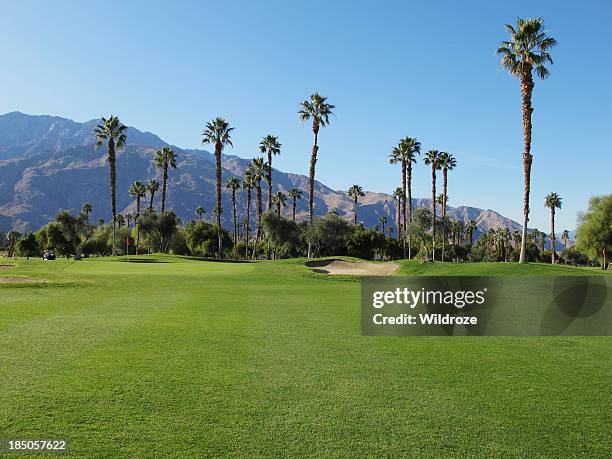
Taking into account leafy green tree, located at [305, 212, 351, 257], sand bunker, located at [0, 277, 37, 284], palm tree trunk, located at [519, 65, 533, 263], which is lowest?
sand bunker, located at [0, 277, 37, 284]

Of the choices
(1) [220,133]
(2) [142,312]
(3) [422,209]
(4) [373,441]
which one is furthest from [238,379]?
(3) [422,209]

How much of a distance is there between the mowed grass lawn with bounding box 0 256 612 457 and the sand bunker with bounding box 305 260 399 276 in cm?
2607

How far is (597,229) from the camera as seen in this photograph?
230ft

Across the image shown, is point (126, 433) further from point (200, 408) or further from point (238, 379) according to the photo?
point (238, 379)

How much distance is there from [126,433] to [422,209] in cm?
9599

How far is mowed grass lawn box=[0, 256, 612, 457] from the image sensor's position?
6.16 meters

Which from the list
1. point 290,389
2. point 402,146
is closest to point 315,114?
point 402,146

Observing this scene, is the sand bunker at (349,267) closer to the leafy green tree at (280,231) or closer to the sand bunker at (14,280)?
the sand bunker at (14,280)

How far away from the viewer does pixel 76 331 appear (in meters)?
12.8

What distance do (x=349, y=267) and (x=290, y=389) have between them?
38.3 meters

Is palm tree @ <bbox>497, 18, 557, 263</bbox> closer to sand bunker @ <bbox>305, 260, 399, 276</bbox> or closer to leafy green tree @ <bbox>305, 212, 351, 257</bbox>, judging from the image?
sand bunker @ <bbox>305, 260, 399, 276</bbox>

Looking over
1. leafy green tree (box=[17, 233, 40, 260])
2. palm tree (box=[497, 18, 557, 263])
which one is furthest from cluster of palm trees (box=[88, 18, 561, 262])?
leafy green tree (box=[17, 233, 40, 260])

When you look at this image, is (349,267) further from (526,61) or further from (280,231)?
(280,231)

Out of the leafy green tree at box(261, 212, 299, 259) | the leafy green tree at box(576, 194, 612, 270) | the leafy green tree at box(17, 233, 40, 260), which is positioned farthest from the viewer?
the leafy green tree at box(17, 233, 40, 260)
